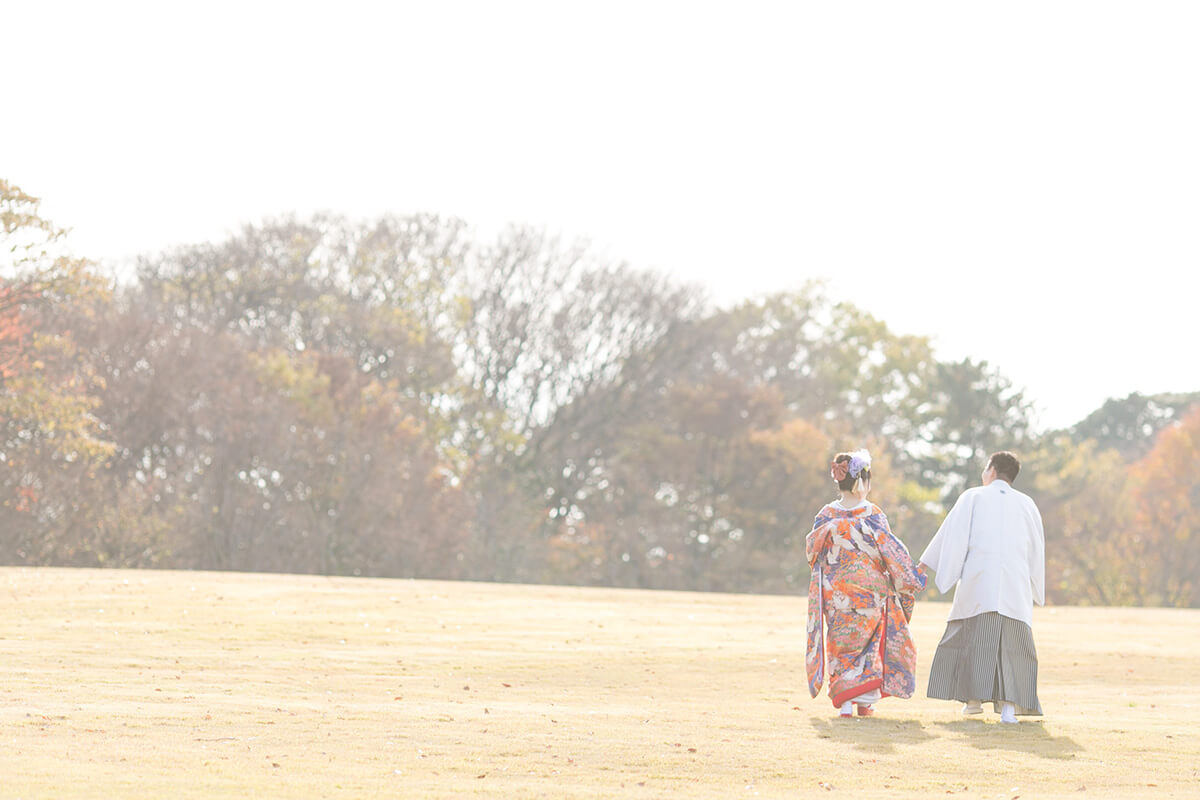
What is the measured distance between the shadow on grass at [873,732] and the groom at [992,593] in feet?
1.99

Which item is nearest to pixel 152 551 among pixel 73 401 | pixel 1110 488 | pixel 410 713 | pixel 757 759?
pixel 73 401

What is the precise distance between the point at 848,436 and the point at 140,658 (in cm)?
3912

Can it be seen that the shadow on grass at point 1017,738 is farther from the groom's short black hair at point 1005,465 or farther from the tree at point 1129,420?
the tree at point 1129,420

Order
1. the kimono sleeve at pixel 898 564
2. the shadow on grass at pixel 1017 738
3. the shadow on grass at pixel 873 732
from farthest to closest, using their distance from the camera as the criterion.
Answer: the kimono sleeve at pixel 898 564
the shadow on grass at pixel 873 732
the shadow on grass at pixel 1017 738

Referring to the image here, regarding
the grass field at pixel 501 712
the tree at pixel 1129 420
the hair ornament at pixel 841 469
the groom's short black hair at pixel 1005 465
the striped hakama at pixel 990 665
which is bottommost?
the grass field at pixel 501 712

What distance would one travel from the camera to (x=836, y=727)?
37.0 ft

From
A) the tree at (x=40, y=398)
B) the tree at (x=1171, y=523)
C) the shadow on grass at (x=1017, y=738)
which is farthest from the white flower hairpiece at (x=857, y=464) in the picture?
the tree at (x=1171, y=523)

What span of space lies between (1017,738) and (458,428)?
119ft

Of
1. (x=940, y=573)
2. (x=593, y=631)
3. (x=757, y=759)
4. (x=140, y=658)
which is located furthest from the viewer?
(x=593, y=631)

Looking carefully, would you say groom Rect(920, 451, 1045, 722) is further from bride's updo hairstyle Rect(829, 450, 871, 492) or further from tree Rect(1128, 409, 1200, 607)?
tree Rect(1128, 409, 1200, 607)

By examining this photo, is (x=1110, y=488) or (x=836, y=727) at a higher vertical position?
(x=1110, y=488)

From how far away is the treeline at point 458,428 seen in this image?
37.3m

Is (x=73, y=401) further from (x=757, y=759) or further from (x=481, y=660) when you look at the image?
(x=757, y=759)

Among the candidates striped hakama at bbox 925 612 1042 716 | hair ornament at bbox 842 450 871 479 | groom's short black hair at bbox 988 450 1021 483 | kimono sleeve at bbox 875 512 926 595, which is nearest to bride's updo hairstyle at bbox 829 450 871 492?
hair ornament at bbox 842 450 871 479
